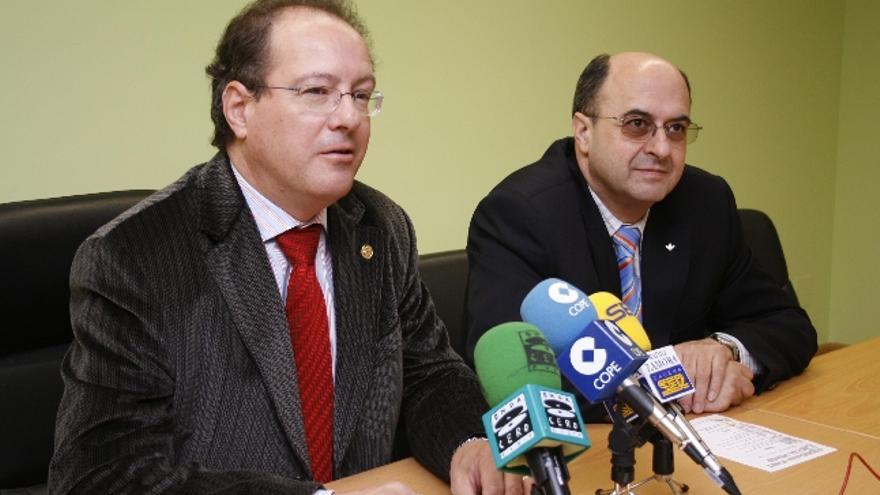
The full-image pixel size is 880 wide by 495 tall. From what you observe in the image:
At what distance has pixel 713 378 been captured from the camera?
1803 mm

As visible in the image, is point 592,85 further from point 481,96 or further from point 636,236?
point 481,96

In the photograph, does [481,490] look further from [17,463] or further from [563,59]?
[563,59]

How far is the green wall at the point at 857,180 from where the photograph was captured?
15.7 ft

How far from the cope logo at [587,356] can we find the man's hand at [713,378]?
79cm

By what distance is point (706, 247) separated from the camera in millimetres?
2311

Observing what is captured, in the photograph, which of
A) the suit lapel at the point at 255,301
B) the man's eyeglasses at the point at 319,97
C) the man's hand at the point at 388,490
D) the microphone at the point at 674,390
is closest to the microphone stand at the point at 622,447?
the microphone at the point at 674,390

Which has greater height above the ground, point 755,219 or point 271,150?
point 271,150

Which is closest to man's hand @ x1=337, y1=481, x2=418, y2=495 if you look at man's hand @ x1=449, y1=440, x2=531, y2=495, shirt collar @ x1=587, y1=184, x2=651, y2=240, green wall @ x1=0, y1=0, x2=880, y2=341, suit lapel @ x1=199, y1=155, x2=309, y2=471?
man's hand @ x1=449, y1=440, x2=531, y2=495

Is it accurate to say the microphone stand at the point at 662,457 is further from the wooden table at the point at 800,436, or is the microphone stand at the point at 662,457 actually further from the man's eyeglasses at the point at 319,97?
the man's eyeglasses at the point at 319,97

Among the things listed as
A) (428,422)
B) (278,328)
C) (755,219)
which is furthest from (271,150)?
(755,219)

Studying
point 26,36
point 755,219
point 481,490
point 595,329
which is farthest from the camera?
point 755,219

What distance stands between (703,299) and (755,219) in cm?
89

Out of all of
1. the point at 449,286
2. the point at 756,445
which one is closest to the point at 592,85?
the point at 449,286

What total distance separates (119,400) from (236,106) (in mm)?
610
